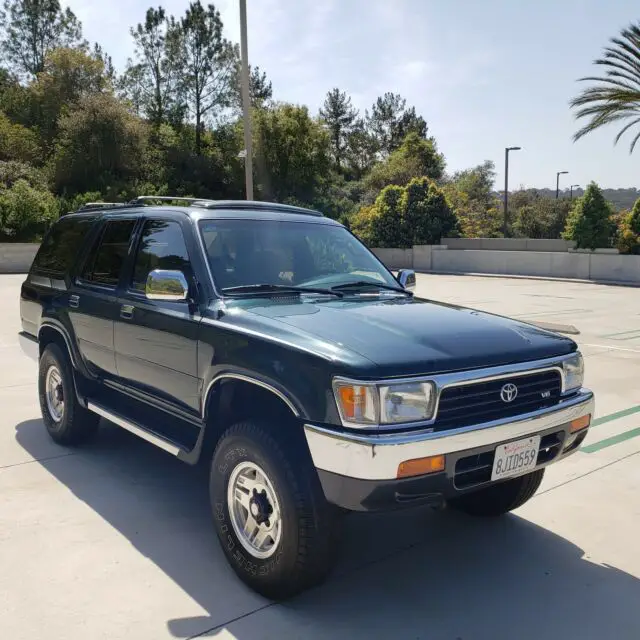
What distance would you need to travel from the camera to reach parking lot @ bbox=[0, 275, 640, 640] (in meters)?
3.02

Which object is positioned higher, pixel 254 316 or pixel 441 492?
pixel 254 316

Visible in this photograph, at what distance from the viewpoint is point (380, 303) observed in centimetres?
387

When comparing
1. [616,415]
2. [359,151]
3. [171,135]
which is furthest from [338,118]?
[616,415]

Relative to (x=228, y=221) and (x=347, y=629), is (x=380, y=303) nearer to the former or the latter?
(x=228, y=221)

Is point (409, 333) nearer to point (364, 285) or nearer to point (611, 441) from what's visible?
point (364, 285)

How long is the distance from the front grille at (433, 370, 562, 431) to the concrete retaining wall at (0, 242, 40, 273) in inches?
1089

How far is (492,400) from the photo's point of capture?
313 cm

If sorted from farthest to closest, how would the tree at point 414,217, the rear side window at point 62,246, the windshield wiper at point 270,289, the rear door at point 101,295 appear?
the tree at point 414,217 < the rear side window at point 62,246 < the rear door at point 101,295 < the windshield wiper at point 270,289

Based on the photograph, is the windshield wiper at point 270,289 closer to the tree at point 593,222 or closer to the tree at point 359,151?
the tree at point 593,222

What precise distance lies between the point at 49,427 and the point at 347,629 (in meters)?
3.47

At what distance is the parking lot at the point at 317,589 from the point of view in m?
3.02

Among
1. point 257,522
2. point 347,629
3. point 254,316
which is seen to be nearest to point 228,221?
point 254,316

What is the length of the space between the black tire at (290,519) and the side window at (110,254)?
6.43 ft

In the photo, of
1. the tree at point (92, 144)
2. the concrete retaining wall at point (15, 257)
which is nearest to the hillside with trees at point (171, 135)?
the tree at point (92, 144)
